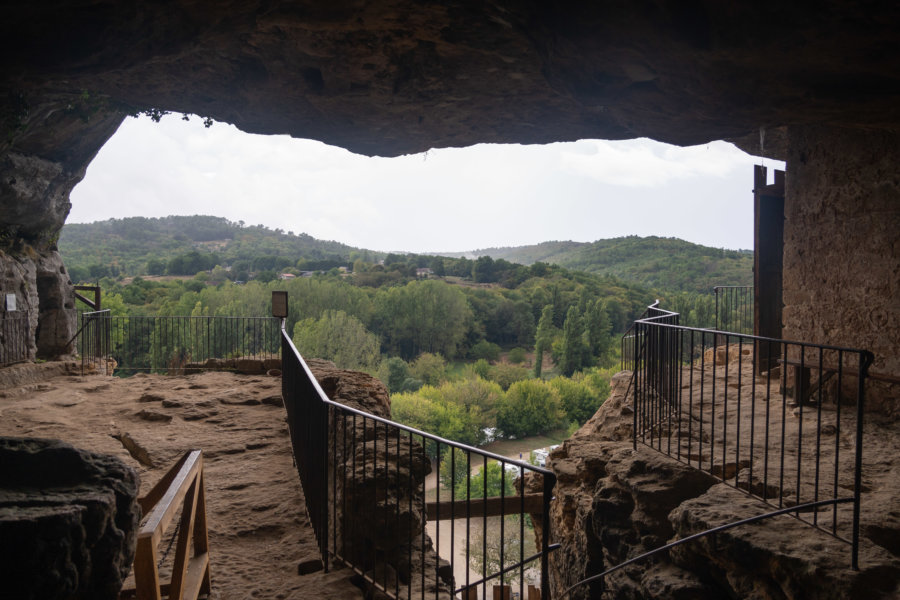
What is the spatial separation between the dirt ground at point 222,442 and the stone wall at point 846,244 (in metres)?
6.31

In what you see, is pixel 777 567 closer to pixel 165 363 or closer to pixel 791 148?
pixel 791 148

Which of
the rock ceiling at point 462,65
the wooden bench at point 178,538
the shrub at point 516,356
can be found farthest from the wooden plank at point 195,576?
the shrub at point 516,356

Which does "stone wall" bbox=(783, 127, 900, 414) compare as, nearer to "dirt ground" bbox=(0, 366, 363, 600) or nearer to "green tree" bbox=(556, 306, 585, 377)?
"dirt ground" bbox=(0, 366, 363, 600)

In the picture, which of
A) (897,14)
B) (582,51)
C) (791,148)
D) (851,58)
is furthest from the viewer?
(791,148)

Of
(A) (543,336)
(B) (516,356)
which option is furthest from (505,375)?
(B) (516,356)

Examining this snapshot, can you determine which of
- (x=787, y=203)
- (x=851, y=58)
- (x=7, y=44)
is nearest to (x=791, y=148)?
(x=787, y=203)

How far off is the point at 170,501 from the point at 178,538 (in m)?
0.31

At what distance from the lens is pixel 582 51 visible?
5.85m

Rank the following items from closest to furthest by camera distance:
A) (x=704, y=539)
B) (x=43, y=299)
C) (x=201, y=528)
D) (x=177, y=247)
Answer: (x=201, y=528), (x=704, y=539), (x=43, y=299), (x=177, y=247)

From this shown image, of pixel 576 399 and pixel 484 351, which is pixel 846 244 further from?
pixel 484 351

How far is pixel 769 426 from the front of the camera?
18.8 feet

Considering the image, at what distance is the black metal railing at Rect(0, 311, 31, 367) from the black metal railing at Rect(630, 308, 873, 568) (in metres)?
11.8

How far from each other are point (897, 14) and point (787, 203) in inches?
153

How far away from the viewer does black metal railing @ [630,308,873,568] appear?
12.1 ft
